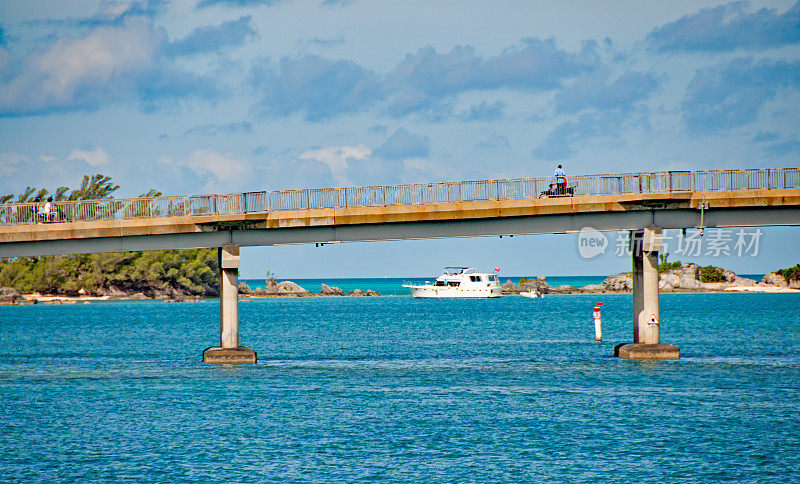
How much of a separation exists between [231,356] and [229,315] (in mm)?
2564

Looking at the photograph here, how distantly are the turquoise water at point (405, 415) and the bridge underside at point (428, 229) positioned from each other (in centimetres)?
670

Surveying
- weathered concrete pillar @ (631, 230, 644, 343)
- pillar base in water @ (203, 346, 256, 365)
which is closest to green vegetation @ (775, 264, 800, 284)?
weathered concrete pillar @ (631, 230, 644, 343)

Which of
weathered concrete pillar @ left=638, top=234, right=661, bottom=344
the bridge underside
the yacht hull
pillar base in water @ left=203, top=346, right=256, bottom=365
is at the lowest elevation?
pillar base in water @ left=203, top=346, right=256, bottom=365

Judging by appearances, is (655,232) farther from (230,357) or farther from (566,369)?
(230,357)

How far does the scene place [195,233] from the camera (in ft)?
155

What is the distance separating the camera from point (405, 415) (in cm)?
3231

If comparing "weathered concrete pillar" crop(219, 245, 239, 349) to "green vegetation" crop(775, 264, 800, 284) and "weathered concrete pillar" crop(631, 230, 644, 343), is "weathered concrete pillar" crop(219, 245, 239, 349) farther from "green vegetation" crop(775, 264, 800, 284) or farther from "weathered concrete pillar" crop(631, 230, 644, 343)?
"green vegetation" crop(775, 264, 800, 284)

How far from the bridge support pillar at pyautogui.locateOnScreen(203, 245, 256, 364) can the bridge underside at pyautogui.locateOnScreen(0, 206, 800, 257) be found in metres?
0.92

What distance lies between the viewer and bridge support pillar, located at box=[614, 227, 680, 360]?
45438mm

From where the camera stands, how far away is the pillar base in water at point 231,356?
4712 cm

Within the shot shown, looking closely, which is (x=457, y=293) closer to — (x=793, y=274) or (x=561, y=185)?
(x=793, y=274)

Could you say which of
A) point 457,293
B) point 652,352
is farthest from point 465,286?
point 652,352

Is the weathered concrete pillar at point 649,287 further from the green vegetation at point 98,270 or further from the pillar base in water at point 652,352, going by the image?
the green vegetation at point 98,270

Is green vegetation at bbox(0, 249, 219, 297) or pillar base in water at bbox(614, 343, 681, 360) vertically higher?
green vegetation at bbox(0, 249, 219, 297)
